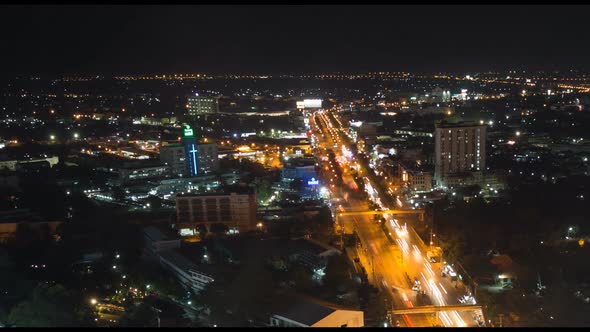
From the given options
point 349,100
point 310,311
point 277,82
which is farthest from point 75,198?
point 277,82

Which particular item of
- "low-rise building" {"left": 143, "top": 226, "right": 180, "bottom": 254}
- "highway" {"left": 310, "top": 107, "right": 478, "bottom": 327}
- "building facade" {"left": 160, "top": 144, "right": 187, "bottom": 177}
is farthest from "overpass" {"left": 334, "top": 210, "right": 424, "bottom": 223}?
"building facade" {"left": 160, "top": 144, "right": 187, "bottom": 177}

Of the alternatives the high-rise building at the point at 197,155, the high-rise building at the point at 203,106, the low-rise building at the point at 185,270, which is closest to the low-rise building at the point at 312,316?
the low-rise building at the point at 185,270

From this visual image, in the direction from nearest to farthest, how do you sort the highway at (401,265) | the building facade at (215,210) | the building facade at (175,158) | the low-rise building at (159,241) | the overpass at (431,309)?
the overpass at (431,309), the highway at (401,265), the low-rise building at (159,241), the building facade at (215,210), the building facade at (175,158)

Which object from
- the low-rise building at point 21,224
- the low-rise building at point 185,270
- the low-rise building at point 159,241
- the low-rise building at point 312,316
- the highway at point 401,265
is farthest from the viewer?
the low-rise building at point 21,224

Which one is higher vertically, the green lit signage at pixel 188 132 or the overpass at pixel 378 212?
the green lit signage at pixel 188 132

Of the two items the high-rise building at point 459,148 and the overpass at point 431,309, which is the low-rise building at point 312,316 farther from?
the high-rise building at point 459,148

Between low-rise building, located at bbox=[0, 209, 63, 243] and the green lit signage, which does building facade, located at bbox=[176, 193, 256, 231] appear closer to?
low-rise building, located at bbox=[0, 209, 63, 243]

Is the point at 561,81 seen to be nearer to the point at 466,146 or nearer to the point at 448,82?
the point at 448,82
